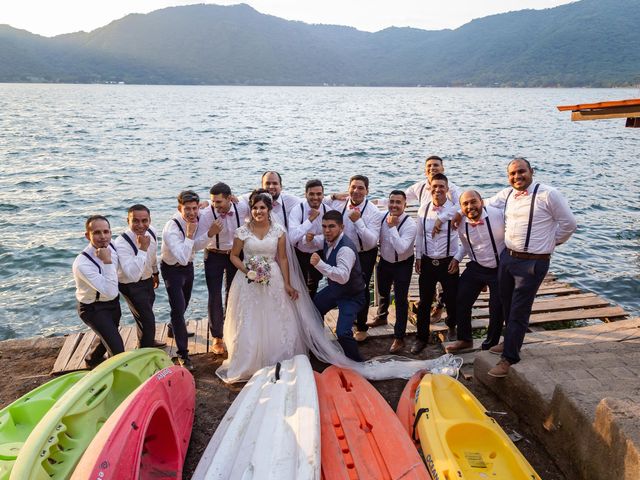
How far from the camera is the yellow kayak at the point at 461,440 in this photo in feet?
15.4

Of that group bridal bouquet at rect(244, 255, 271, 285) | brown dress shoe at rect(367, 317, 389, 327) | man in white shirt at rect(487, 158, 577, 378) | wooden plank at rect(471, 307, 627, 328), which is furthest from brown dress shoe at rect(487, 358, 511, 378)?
bridal bouquet at rect(244, 255, 271, 285)

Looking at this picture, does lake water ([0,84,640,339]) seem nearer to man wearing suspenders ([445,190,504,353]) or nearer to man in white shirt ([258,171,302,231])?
man in white shirt ([258,171,302,231])

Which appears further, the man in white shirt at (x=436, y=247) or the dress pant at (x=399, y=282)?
the dress pant at (x=399, y=282)

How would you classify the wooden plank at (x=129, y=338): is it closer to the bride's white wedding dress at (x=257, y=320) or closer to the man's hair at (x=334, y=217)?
the bride's white wedding dress at (x=257, y=320)

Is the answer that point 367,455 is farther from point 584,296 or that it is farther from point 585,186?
point 585,186

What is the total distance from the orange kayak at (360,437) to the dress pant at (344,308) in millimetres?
601

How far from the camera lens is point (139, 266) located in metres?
6.38

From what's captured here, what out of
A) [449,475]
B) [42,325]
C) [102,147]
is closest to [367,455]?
[449,475]

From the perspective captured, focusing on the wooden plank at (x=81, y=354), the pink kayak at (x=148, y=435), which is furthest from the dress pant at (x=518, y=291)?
the wooden plank at (x=81, y=354)

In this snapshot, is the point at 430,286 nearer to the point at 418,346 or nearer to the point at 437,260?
the point at 437,260

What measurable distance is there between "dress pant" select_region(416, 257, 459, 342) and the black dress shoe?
0.17ft

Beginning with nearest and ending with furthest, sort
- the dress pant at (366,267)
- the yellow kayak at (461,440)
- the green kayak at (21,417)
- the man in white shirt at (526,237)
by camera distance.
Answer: the green kayak at (21,417) < the yellow kayak at (461,440) < the man in white shirt at (526,237) < the dress pant at (366,267)

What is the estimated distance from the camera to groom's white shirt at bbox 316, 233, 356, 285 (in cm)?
655

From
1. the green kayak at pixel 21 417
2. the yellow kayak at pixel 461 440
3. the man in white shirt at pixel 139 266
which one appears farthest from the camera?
the man in white shirt at pixel 139 266
